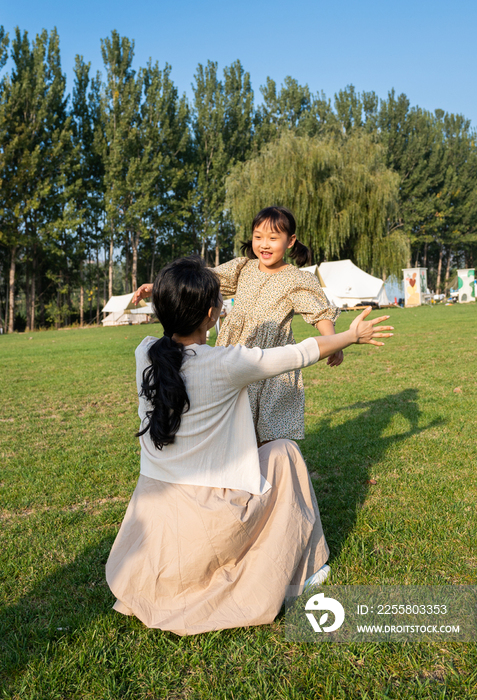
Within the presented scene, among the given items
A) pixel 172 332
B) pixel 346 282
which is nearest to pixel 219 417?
pixel 172 332

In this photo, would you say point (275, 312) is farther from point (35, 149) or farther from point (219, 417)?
point (35, 149)

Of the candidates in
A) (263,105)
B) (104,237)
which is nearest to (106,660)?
(104,237)

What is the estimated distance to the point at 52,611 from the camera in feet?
7.33

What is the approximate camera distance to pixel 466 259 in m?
62.8

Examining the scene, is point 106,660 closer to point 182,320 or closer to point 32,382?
point 182,320

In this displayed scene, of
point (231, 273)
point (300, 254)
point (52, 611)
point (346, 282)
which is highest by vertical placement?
point (346, 282)

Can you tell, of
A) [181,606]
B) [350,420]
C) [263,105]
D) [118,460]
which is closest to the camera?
[181,606]

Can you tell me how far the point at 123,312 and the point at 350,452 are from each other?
29714mm

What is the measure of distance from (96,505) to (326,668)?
2018 millimetres

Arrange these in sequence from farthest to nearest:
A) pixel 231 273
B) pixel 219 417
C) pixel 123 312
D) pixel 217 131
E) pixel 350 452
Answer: pixel 217 131
pixel 123 312
pixel 350 452
pixel 231 273
pixel 219 417

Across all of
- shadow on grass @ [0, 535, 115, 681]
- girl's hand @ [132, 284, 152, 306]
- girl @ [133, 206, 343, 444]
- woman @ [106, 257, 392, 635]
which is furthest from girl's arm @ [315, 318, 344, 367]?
shadow on grass @ [0, 535, 115, 681]

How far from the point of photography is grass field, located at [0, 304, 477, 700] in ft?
5.90

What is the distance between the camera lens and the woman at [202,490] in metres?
1.97

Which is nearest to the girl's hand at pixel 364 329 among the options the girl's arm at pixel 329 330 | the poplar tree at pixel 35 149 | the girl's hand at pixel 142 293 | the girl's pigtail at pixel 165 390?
the girl's arm at pixel 329 330
